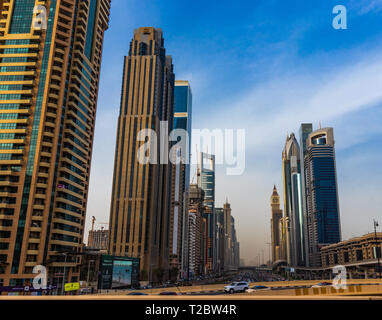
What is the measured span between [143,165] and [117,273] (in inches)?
2811

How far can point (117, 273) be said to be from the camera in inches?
2817

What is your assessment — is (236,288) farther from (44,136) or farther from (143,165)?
(143,165)

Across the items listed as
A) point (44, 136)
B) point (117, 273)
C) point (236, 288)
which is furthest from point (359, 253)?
point (236, 288)

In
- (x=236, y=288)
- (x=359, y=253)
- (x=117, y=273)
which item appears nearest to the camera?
(x=236, y=288)

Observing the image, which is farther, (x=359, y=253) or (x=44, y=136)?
(x=359, y=253)

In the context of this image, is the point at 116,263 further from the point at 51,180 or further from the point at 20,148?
the point at 20,148

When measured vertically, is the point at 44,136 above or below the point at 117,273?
above

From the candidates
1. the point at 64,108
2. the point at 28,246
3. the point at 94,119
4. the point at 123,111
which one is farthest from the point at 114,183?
the point at 28,246

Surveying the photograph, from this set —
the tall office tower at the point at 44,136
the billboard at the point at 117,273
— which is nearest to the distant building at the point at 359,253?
the billboard at the point at 117,273

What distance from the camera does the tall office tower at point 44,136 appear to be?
6975 cm

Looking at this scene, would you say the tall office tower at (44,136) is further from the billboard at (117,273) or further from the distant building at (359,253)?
the distant building at (359,253)

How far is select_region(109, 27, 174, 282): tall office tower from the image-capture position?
13062cm

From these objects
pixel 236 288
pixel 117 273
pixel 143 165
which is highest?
pixel 143 165

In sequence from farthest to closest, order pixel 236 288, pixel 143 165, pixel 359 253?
pixel 359 253 → pixel 143 165 → pixel 236 288
